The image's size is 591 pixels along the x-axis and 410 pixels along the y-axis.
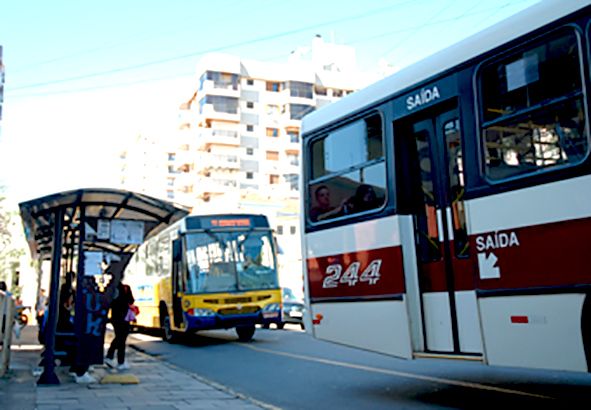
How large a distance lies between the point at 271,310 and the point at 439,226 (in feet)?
32.8

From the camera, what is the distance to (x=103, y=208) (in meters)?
11.0

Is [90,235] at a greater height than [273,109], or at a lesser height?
lesser

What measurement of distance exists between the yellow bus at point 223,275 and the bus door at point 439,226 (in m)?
9.53

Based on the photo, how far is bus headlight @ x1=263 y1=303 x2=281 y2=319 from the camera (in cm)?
1631

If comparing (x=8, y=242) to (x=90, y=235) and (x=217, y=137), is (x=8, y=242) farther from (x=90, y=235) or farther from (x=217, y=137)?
(x=217, y=137)

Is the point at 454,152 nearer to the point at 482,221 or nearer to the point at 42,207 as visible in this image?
the point at 482,221

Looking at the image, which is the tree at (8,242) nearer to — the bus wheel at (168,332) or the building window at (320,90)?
the bus wheel at (168,332)

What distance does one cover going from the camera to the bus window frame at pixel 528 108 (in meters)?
5.25

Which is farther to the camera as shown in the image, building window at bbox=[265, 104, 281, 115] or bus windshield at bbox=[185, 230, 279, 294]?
building window at bbox=[265, 104, 281, 115]

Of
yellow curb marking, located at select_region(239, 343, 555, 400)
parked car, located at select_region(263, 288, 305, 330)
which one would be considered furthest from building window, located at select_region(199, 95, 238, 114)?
yellow curb marking, located at select_region(239, 343, 555, 400)

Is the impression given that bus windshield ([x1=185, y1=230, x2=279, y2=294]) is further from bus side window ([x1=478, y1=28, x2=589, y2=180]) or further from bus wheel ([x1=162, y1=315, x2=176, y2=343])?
bus side window ([x1=478, y1=28, x2=589, y2=180])

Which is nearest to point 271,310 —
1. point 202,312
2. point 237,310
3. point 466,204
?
point 237,310

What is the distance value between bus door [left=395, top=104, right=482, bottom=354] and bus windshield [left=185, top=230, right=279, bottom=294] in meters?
9.67

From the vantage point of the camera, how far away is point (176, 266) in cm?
1688
